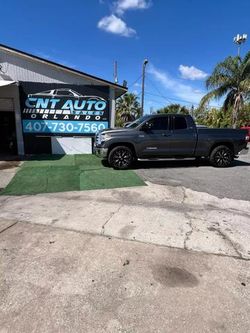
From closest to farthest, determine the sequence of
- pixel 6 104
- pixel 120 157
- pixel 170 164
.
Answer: pixel 120 157 < pixel 170 164 < pixel 6 104

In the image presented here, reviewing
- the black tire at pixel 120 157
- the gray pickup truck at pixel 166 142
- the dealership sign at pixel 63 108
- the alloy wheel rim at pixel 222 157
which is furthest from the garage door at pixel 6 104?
the alloy wheel rim at pixel 222 157

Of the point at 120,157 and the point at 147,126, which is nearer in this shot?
the point at 120,157

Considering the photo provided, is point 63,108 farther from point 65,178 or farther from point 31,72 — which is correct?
point 65,178

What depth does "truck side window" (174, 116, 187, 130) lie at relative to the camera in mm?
9695

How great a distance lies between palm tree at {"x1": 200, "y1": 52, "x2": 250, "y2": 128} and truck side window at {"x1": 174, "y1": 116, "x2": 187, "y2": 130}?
40.1 ft

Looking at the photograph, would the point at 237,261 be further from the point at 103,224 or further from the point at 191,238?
the point at 103,224

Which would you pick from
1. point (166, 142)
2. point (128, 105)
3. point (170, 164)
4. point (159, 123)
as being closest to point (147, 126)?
point (159, 123)

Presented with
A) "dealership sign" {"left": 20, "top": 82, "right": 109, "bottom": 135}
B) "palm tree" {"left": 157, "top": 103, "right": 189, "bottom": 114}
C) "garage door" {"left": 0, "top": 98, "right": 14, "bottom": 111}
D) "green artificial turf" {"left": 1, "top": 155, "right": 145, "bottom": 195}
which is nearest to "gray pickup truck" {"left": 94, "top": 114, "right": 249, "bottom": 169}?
"green artificial turf" {"left": 1, "top": 155, "right": 145, "bottom": 195}

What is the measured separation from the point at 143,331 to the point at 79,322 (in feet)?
1.94

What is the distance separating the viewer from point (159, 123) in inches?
378

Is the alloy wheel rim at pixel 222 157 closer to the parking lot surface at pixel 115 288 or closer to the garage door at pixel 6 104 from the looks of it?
the parking lot surface at pixel 115 288

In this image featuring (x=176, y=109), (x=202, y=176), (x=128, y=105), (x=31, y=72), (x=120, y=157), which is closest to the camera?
(x=202, y=176)

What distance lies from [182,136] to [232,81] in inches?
510

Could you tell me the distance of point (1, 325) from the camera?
2430 millimetres
